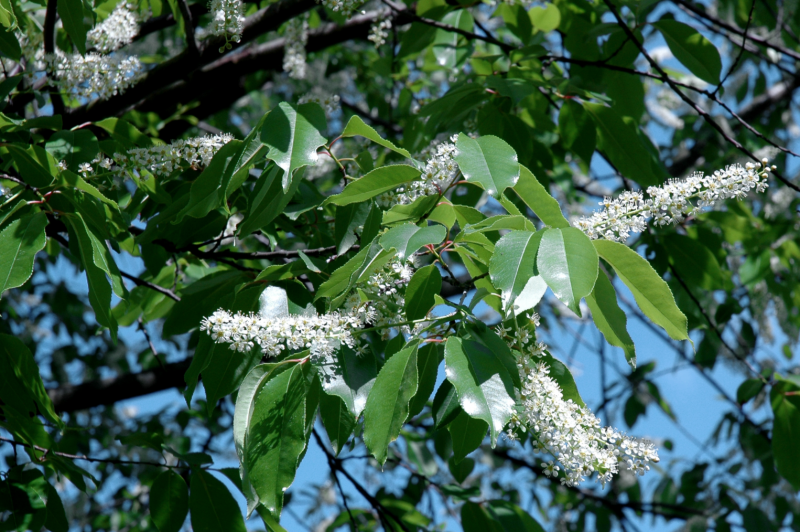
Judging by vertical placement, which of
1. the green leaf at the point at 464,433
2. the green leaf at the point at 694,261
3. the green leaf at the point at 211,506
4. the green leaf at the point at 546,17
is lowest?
the green leaf at the point at 211,506

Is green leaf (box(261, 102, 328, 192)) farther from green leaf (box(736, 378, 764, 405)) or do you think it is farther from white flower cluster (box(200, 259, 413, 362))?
green leaf (box(736, 378, 764, 405))

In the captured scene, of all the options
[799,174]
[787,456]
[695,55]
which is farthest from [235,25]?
[799,174]

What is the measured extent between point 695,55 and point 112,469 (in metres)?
3.92

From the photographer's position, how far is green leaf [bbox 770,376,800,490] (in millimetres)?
2213

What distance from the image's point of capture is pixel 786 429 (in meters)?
2.27

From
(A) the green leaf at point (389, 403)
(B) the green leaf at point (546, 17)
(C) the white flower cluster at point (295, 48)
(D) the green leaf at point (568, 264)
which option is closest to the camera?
(D) the green leaf at point (568, 264)

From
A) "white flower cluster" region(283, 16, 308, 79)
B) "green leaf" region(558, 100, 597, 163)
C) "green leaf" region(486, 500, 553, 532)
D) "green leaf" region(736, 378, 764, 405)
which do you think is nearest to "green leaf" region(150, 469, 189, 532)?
"green leaf" region(486, 500, 553, 532)

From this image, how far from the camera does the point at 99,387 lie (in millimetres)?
3037

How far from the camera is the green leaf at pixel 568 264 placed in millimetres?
965

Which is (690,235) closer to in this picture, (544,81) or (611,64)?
(611,64)

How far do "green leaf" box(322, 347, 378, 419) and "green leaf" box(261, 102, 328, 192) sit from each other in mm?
337

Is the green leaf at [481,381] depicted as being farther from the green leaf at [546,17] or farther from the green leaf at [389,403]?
the green leaf at [546,17]

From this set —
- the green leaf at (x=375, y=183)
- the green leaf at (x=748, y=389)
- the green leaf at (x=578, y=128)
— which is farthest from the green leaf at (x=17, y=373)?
the green leaf at (x=748, y=389)

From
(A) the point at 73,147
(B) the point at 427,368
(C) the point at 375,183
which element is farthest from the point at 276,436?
(A) the point at 73,147
